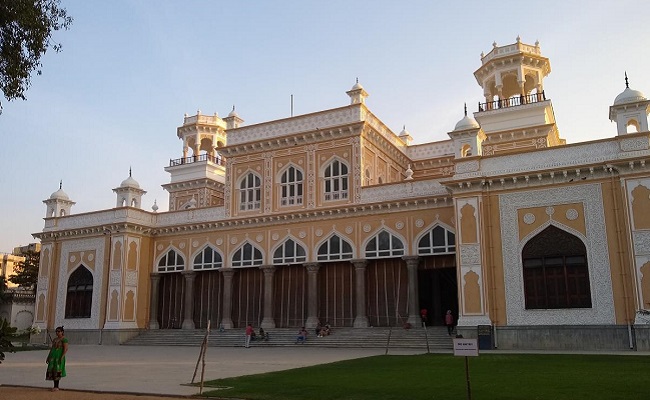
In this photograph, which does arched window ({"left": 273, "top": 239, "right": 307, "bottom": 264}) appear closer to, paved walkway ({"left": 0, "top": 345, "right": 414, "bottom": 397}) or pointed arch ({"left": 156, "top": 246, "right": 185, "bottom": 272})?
pointed arch ({"left": 156, "top": 246, "right": 185, "bottom": 272})

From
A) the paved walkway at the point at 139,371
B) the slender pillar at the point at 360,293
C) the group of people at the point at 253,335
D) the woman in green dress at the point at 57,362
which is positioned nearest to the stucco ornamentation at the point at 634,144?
the slender pillar at the point at 360,293

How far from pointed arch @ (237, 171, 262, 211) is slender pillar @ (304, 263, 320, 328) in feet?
16.9

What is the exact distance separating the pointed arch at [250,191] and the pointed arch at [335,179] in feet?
13.6

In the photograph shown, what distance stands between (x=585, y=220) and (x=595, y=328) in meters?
4.15

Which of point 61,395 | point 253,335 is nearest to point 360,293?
point 253,335

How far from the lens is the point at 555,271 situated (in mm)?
23344

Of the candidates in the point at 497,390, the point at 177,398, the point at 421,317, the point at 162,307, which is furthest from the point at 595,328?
the point at 162,307

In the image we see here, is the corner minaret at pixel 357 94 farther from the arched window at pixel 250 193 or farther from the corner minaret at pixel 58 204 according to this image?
the corner minaret at pixel 58 204

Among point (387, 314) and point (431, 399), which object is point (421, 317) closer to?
point (387, 314)

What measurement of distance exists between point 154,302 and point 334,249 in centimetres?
1243

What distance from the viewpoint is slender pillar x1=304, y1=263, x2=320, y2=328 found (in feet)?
98.8

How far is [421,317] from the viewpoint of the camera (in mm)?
28297

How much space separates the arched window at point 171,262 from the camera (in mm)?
35281

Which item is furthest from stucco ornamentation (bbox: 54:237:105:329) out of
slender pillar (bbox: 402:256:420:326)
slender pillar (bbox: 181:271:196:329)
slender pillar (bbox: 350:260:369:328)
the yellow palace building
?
slender pillar (bbox: 402:256:420:326)
